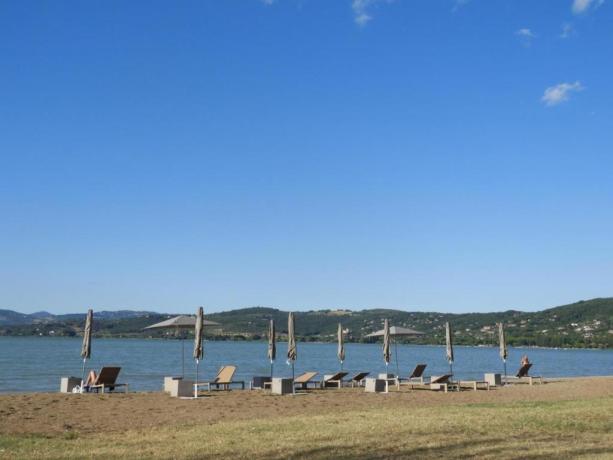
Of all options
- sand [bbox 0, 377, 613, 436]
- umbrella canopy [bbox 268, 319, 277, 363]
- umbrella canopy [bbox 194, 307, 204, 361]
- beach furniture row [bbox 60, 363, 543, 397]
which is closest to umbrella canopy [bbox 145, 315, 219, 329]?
umbrella canopy [bbox 194, 307, 204, 361]

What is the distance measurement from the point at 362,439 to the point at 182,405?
6798 millimetres

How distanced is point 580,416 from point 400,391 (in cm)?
843

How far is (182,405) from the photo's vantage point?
1398 centimetres

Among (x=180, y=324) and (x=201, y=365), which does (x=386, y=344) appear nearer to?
(x=180, y=324)

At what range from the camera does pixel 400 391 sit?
18844 millimetres

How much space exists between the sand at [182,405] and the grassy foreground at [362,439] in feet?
4.20

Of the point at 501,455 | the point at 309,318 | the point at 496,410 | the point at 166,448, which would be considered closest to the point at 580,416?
the point at 496,410

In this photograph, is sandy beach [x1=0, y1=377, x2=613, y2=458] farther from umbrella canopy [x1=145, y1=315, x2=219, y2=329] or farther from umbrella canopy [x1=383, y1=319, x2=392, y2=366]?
umbrella canopy [x1=145, y1=315, x2=219, y2=329]

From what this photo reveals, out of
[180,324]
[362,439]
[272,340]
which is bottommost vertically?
[362,439]

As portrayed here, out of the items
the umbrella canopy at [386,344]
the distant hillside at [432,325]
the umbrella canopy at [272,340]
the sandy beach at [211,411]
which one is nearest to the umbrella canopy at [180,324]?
the umbrella canopy at [272,340]

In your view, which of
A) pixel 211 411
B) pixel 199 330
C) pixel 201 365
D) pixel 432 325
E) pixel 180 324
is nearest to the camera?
pixel 211 411

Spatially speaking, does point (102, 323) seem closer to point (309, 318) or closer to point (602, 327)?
point (309, 318)

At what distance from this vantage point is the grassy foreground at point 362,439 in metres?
7.22

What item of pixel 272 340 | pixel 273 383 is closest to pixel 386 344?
pixel 272 340
